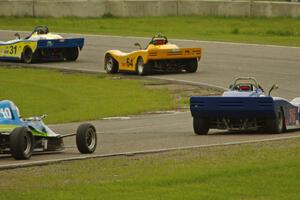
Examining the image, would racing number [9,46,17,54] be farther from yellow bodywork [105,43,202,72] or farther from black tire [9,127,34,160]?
black tire [9,127,34,160]

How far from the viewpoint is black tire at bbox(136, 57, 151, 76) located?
1315 inches

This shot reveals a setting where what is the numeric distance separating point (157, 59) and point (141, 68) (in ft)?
2.00

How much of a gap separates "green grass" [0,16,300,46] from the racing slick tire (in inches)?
1036

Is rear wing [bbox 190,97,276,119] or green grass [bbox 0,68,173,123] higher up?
rear wing [bbox 190,97,276,119]

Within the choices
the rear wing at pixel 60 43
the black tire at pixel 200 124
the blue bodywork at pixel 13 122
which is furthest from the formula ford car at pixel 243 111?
the rear wing at pixel 60 43

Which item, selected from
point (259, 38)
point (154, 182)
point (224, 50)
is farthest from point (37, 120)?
point (259, 38)

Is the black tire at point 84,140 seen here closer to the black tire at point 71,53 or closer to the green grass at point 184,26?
the black tire at point 71,53

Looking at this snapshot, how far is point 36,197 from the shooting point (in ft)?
35.7

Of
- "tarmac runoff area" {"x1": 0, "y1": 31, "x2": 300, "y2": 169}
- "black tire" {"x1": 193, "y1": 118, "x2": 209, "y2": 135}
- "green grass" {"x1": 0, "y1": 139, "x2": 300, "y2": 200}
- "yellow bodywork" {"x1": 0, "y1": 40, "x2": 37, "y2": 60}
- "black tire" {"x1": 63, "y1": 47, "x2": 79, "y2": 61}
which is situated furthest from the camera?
"black tire" {"x1": 63, "y1": 47, "x2": 79, "y2": 61}

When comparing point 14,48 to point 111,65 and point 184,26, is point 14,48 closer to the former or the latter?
point 111,65

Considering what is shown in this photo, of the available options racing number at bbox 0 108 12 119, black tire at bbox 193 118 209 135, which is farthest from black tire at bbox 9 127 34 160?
black tire at bbox 193 118 209 135

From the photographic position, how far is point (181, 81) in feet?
103

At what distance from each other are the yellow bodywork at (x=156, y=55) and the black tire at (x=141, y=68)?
0.36 feet

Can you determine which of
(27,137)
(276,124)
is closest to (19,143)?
(27,137)
